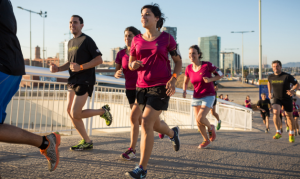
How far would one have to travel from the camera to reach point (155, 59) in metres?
3.27

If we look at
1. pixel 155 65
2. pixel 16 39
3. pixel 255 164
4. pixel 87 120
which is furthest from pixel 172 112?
pixel 16 39

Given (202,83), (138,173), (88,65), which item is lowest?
(138,173)

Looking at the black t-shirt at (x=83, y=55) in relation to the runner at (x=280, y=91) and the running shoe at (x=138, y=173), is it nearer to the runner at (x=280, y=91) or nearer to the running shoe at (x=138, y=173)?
the running shoe at (x=138, y=173)

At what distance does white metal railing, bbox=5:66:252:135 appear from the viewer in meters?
5.38

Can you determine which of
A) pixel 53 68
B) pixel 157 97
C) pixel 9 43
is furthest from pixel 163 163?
pixel 9 43

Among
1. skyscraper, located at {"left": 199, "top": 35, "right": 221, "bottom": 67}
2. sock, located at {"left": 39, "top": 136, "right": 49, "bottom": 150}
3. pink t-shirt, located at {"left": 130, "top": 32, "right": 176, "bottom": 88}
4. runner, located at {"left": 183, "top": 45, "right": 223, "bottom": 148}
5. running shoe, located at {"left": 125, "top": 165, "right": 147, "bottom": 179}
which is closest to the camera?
sock, located at {"left": 39, "top": 136, "right": 49, "bottom": 150}

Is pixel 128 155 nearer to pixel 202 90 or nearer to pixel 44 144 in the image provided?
pixel 44 144

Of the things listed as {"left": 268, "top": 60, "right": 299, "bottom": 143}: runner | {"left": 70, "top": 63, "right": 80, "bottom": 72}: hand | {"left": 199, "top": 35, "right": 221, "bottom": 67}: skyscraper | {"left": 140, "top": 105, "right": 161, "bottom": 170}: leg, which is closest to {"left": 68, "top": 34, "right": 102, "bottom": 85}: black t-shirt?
{"left": 70, "top": 63, "right": 80, "bottom": 72}: hand

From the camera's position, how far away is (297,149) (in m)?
5.35

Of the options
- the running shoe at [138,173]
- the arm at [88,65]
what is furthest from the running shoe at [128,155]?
the arm at [88,65]

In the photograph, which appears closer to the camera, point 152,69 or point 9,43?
point 9,43

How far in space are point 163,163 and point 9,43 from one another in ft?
7.94

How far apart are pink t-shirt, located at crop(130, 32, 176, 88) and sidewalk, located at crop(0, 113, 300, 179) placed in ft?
3.58

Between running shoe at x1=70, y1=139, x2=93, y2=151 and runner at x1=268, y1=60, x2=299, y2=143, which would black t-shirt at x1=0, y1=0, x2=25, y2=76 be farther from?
runner at x1=268, y1=60, x2=299, y2=143
